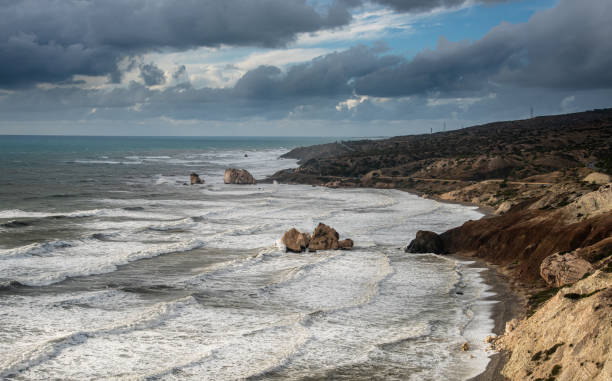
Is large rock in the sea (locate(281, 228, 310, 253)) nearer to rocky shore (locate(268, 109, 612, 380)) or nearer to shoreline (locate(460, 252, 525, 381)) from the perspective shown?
rocky shore (locate(268, 109, 612, 380))

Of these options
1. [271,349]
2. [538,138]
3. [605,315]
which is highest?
[538,138]

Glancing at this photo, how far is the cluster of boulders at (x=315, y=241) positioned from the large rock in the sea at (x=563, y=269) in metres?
16.3

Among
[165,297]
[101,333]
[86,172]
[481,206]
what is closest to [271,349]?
[101,333]

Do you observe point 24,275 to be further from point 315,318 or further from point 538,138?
point 538,138

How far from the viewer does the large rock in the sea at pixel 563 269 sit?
23.0 meters

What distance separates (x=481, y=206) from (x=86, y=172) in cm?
8459

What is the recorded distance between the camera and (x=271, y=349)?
1994cm

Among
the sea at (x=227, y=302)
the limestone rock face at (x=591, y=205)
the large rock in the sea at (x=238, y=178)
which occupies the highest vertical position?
the limestone rock face at (x=591, y=205)

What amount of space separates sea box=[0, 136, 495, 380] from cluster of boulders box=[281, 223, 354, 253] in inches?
48.9

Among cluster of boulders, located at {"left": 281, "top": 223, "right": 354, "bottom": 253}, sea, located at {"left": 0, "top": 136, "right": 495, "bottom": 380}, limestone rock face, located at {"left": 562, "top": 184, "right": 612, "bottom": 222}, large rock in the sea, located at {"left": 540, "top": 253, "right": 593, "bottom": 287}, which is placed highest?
limestone rock face, located at {"left": 562, "top": 184, "right": 612, "bottom": 222}

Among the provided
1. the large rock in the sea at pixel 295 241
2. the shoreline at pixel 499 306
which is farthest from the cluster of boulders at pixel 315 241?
the shoreline at pixel 499 306

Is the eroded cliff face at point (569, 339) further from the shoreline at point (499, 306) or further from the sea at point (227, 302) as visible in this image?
the sea at point (227, 302)

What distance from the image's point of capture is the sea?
18375mm

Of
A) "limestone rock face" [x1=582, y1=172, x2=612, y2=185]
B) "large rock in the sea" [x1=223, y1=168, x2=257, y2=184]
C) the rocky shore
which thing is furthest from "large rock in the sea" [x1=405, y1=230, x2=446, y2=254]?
"large rock in the sea" [x1=223, y1=168, x2=257, y2=184]
